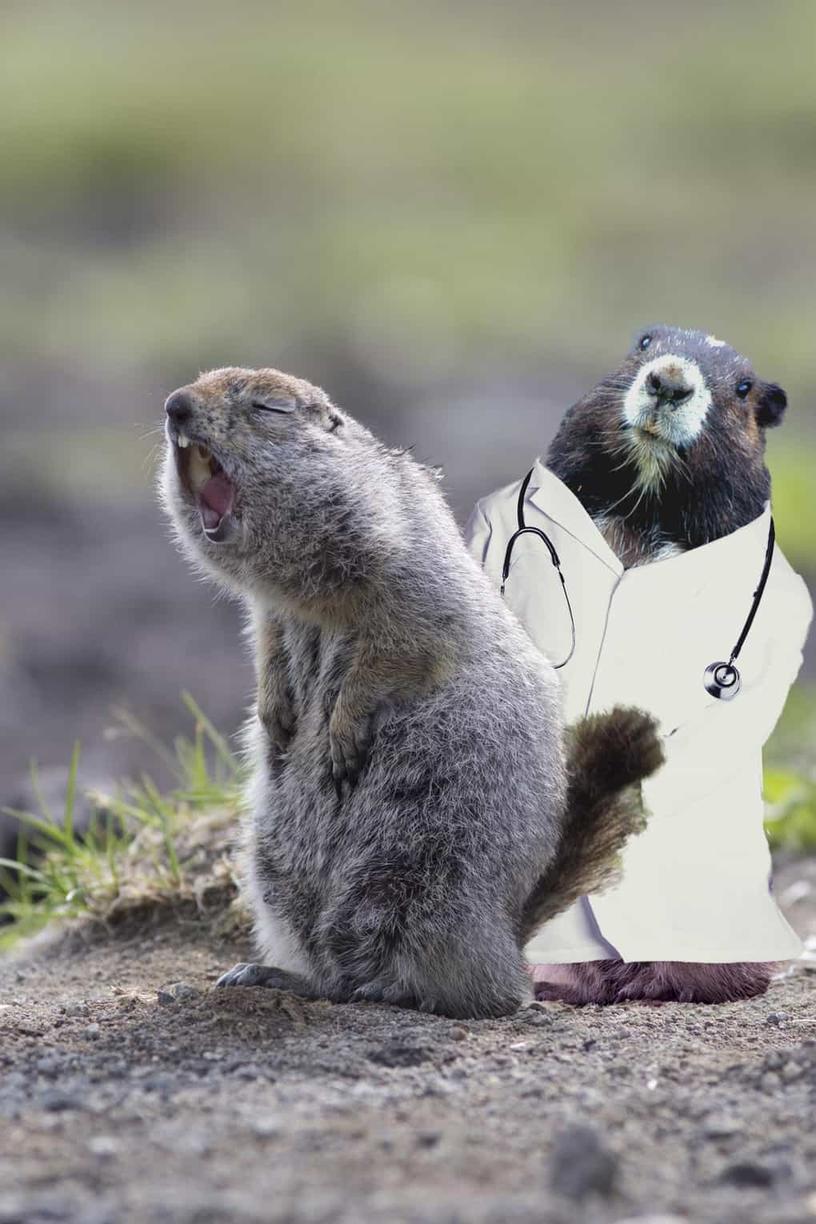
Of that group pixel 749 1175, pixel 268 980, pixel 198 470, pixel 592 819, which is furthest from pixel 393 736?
pixel 749 1175

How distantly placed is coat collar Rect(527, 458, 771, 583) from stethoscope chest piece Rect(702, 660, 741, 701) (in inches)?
7.8

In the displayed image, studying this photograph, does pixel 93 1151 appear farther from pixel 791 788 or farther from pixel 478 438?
pixel 478 438

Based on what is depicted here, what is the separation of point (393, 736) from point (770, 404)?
116 centimetres

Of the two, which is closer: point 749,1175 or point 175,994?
point 749,1175

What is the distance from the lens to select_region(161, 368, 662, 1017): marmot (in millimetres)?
3588

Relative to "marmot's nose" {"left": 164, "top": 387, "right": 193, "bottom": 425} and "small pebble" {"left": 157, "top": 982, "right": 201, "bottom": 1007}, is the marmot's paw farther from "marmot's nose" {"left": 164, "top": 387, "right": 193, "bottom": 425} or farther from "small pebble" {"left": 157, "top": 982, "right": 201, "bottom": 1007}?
"marmot's nose" {"left": 164, "top": 387, "right": 193, "bottom": 425}

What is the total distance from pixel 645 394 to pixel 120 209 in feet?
44.1

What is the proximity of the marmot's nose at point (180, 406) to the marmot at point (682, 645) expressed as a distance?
2.85 ft

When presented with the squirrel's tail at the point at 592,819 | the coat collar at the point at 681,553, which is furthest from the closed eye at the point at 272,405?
the squirrel's tail at the point at 592,819

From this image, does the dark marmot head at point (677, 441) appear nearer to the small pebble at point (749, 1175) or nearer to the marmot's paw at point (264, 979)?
the marmot's paw at point (264, 979)

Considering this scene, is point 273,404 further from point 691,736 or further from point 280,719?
point 691,736

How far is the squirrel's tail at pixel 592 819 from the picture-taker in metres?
3.71

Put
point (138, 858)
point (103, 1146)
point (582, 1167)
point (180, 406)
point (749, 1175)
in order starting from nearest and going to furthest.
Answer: point (582, 1167)
point (749, 1175)
point (103, 1146)
point (180, 406)
point (138, 858)

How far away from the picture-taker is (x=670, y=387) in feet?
12.1
